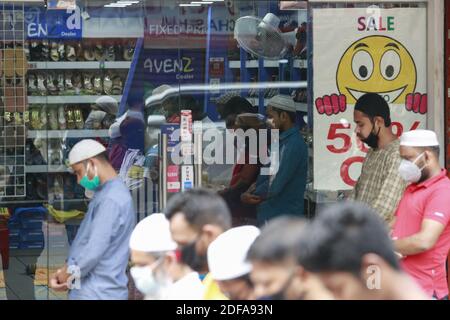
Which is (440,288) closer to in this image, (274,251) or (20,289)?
(274,251)

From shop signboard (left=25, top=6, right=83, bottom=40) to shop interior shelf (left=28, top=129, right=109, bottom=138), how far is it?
0.75 m

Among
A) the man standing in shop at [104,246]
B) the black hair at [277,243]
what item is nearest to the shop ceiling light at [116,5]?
the man standing in shop at [104,246]

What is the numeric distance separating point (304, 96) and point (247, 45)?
2.08 ft

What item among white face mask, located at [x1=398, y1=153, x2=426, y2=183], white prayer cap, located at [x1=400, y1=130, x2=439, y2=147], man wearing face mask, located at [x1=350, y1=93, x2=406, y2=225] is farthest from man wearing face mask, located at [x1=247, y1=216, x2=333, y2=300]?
man wearing face mask, located at [x1=350, y1=93, x2=406, y2=225]

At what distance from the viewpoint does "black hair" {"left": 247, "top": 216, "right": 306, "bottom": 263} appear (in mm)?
4680

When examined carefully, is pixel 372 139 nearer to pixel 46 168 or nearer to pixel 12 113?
pixel 46 168

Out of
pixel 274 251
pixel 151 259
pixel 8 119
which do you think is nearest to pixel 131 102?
pixel 8 119

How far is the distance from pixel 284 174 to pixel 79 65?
1.88 metres

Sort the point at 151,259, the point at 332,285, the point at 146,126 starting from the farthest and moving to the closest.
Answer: the point at 146,126
the point at 151,259
the point at 332,285

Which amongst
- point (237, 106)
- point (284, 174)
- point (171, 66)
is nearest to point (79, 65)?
point (171, 66)

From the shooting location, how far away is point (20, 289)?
799 centimetres

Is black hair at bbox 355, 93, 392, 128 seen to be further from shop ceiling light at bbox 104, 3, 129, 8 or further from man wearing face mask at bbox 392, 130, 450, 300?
shop ceiling light at bbox 104, 3, 129, 8

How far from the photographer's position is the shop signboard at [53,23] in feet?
25.5

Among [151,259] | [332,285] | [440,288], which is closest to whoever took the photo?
[332,285]
